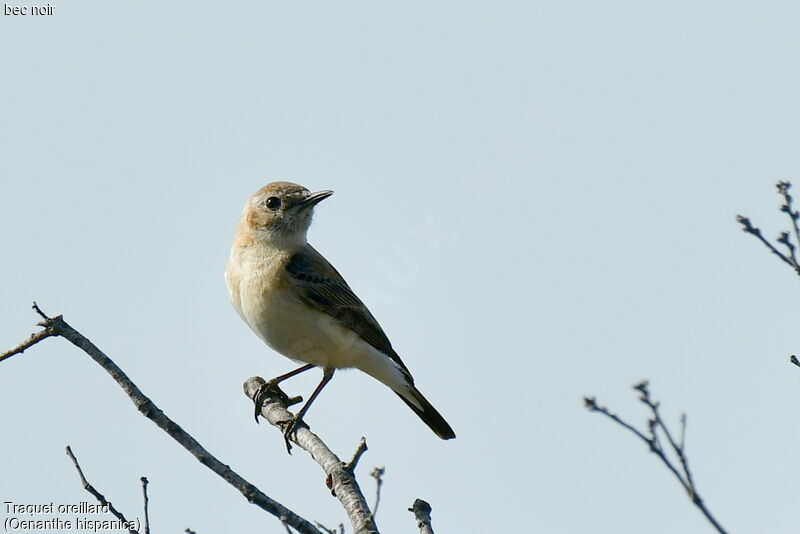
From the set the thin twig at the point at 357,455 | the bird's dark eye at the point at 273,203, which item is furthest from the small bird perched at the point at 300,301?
the thin twig at the point at 357,455

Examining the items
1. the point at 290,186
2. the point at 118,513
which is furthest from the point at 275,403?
the point at 118,513

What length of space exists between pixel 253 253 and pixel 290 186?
1.00 m

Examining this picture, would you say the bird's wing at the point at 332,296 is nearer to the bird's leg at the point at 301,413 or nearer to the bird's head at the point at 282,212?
the bird's head at the point at 282,212

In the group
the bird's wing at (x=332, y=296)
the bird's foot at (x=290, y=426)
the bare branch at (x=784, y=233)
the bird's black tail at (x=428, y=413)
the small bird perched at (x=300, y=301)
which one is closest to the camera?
the bare branch at (x=784, y=233)

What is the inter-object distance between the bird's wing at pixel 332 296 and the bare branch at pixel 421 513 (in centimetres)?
475

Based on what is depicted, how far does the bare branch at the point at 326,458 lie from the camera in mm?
5918

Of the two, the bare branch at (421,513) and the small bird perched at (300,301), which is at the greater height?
the small bird perched at (300,301)

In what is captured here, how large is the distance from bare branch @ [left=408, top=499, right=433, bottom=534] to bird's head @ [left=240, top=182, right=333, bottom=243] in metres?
5.60

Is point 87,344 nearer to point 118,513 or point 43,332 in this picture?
point 43,332

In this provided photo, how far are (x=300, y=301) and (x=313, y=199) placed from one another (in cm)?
140

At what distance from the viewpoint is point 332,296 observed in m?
10.5

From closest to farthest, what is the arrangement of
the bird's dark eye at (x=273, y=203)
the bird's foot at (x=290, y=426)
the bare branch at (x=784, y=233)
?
the bare branch at (x=784, y=233), the bird's foot at (x=290, y=426), the bird's dark eye at (x=273, y=203)

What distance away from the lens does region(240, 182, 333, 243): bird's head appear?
10945mm

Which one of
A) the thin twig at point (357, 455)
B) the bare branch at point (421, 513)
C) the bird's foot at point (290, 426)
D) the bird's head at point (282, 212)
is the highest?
the bird's head at point (282, 212)
